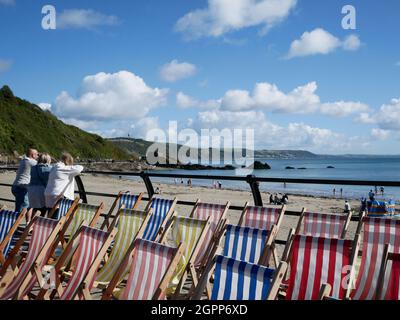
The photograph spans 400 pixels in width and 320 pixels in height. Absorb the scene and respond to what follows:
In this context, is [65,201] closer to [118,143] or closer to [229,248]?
[229,248]

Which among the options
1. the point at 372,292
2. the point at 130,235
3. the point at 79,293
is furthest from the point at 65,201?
the point at 372,292

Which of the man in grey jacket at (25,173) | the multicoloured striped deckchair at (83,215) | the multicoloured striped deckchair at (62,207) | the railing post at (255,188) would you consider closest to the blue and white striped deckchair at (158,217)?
the multicoloured striped deckchair at (83,215)

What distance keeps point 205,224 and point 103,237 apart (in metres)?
0.90

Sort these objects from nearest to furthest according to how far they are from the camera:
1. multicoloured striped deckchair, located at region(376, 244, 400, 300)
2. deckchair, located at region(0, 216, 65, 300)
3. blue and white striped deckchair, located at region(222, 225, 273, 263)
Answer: multicoloured striped deckchair, located at region(376, 244, 400, 300), deckchair, located at region(0, 216, 65, 300), blue and white striped deckchair, located at region(222, 225, 273, 263)

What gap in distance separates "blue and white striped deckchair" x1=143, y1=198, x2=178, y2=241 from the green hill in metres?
98.2

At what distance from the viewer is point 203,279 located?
2.86 meters

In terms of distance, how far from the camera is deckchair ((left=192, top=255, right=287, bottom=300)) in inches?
102

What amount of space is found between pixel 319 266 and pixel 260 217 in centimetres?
161

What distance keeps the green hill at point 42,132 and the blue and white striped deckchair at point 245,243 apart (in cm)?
10000

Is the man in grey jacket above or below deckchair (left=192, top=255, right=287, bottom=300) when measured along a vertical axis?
above

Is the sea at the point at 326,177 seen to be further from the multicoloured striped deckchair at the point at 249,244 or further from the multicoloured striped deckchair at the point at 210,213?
the multicoloured striped deckchair at the point at 249,244

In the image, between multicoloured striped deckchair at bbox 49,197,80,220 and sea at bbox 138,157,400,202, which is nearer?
multicoloured striped deckchair at bbox 49,197,80,220

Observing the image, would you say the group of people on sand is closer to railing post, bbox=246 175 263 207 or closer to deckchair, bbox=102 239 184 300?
railing post, bbox=246 175 263 207

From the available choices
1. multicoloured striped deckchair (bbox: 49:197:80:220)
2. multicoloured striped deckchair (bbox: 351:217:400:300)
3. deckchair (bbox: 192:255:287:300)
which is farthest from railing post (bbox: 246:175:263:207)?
deckchair (bbox: 192:255:287:300)
